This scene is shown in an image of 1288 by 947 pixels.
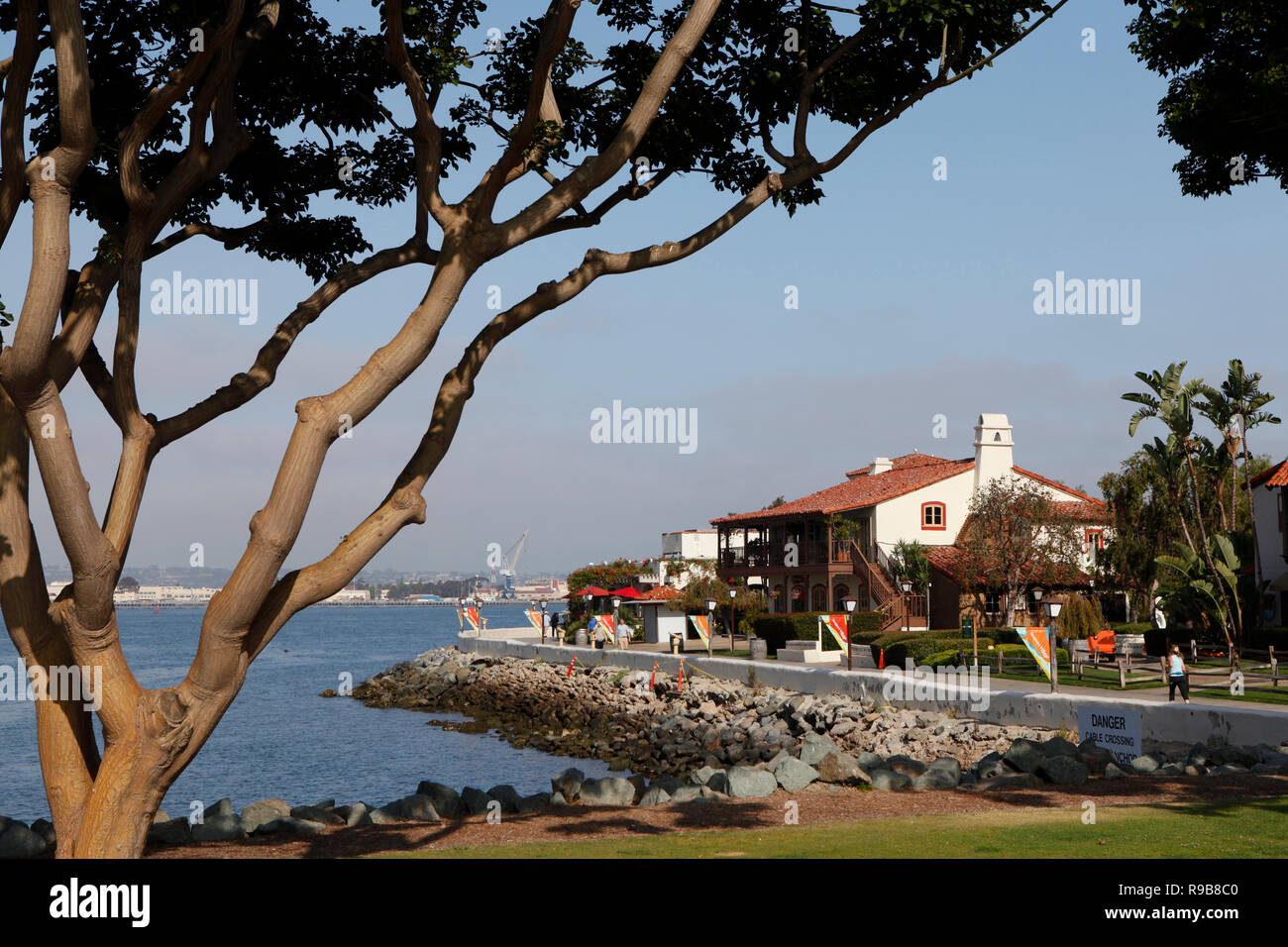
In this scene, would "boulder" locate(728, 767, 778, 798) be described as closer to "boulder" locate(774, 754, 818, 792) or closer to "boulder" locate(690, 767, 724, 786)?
"boulder" locate(774, 754, 818, 792)

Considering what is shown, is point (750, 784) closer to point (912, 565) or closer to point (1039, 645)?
point (1039, 645)

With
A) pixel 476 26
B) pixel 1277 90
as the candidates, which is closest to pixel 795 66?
pixel 476 26

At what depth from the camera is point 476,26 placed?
12523 mm

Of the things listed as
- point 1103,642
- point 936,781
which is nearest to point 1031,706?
point 1103,642

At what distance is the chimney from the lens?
181 feet

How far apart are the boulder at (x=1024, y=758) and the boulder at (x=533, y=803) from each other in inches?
276

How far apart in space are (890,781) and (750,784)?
217 centimetres

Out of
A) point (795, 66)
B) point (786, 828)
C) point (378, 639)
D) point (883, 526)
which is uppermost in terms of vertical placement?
point (795, 66)

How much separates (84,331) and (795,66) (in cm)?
765

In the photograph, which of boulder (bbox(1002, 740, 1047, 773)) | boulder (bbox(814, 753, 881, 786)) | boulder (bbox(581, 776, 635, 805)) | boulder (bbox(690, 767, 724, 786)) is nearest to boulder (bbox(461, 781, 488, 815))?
boulder (bbox(581, 776, 635, 805))

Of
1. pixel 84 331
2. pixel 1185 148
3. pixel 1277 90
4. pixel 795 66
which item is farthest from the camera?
pixel 1185 148

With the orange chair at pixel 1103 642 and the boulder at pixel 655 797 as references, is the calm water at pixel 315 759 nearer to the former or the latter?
the boulder at pixel 655 797

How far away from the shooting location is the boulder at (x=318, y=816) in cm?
1508
